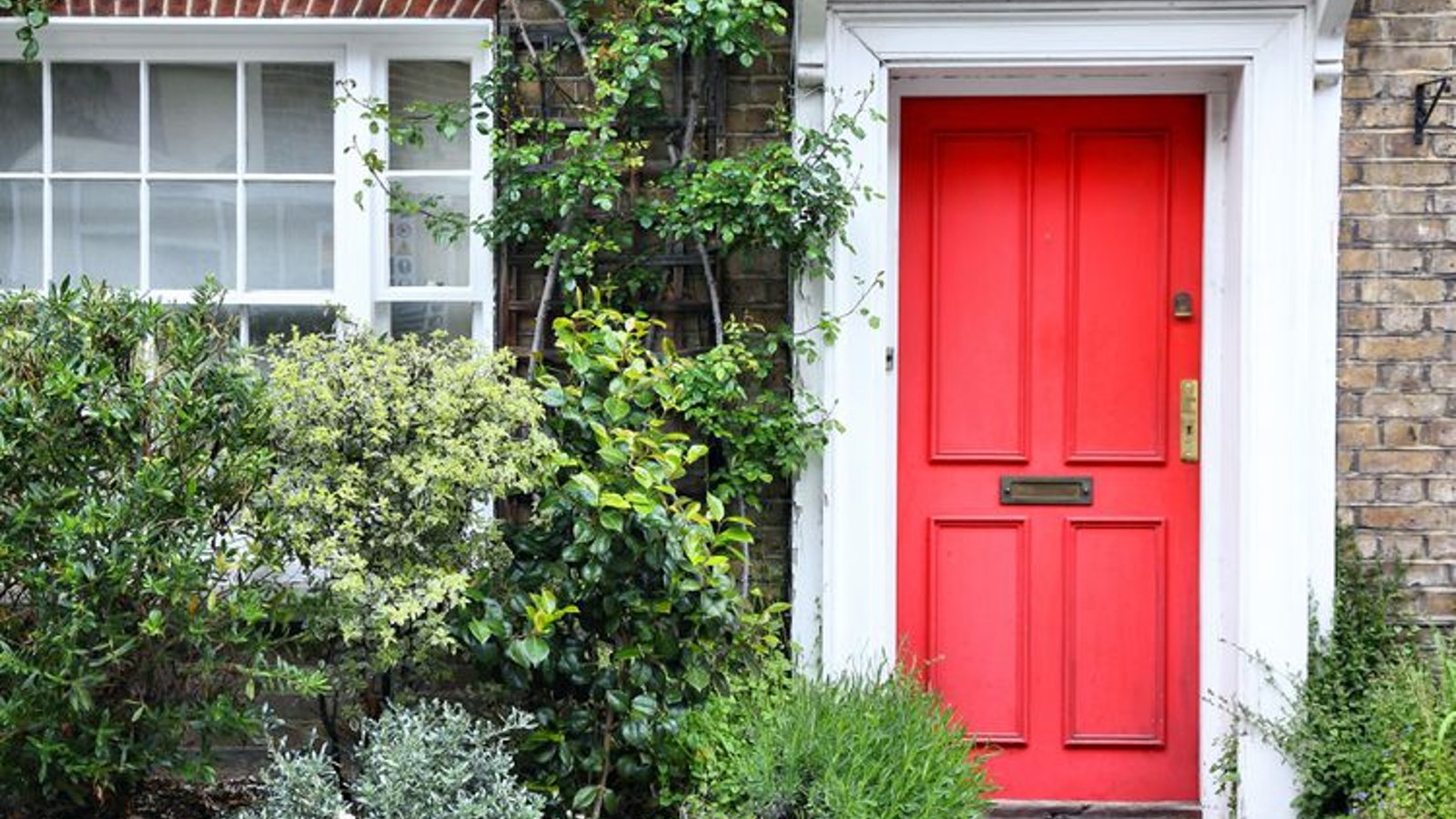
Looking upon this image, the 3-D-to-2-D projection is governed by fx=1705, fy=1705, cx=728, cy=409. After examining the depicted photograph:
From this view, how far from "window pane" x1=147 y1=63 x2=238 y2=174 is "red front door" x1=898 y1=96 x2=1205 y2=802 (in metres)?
2.48

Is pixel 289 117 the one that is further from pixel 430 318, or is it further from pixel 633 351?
pixel 633 351

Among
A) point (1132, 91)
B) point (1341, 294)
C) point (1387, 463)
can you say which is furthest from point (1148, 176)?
point (1387, 463)

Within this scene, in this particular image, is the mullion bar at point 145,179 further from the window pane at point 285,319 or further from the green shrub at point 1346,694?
the green shrub at point 1346,694

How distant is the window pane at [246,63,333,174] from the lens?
6.24 metres

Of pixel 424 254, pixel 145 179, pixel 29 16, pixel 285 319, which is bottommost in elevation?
pixel 285 319

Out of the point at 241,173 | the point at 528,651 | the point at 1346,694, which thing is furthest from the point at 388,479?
the point at 1346,694

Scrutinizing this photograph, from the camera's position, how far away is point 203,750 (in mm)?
5082

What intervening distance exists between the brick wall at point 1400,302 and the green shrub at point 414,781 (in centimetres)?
309

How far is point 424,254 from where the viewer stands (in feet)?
20.5

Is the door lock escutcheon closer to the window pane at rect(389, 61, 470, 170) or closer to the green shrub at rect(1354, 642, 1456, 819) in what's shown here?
the green shrub at rect(1354, 642, 1456, 819)

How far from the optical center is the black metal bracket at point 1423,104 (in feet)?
19.3

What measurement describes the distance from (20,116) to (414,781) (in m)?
3.08

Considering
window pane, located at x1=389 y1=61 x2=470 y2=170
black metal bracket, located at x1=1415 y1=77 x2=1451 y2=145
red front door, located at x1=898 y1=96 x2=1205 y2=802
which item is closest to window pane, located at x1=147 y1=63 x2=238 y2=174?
window pane, located at x1=389 y1=61 x2=470 y2=170

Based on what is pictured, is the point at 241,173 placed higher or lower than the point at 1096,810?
higher
